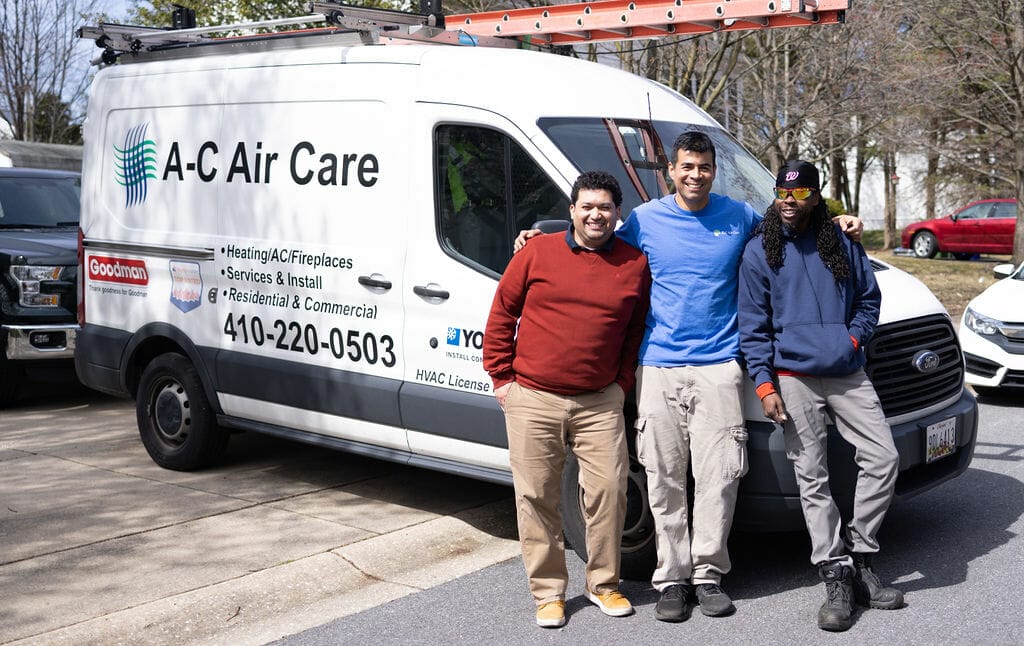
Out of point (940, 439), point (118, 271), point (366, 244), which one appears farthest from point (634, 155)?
point (118, 271)

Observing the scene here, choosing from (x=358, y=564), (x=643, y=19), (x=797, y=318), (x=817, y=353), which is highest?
(x=643, y=19)

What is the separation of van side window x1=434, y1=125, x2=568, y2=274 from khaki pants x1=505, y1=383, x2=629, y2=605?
107 cm

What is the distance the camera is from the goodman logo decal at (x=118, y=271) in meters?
7.49

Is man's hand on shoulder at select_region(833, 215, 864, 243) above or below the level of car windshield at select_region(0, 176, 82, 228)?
below

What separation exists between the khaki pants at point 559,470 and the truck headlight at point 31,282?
5.76 metres

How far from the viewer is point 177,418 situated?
291 inches

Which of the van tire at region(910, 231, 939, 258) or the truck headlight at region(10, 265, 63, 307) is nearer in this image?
the truck headlight at region(10, 265, 63, 307)

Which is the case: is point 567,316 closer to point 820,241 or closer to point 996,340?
point 820,241

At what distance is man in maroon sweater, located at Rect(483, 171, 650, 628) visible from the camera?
15.7 feet

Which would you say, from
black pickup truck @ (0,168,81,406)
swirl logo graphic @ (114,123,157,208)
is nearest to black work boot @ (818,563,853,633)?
swirl logo graphic @ (114,123,157,208)

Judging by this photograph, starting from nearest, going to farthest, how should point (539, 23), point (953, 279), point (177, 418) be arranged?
point (539, 23) < point (177, 418) < point (953, 279)

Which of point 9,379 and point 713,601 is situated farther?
point 9,379

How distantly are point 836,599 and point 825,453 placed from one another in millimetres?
595

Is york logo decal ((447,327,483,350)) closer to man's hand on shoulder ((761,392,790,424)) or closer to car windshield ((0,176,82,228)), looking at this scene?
man's hand on shoulder ((761,392,790,424))
